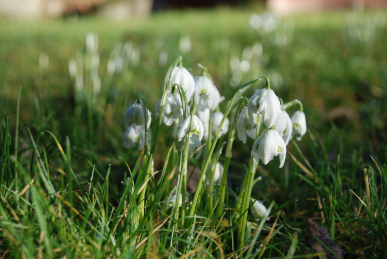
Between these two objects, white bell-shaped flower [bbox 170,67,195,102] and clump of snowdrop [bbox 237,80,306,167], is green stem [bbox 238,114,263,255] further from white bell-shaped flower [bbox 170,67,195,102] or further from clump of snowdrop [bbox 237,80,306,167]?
white bell-shaped flower [bbox 170,67,195,102]

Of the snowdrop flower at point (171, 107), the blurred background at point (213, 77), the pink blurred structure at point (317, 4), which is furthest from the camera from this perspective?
the pink blurred structure at point (317, 4)

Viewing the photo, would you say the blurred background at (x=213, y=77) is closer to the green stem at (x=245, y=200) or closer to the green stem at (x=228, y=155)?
the green stem at (x=228, y=155)

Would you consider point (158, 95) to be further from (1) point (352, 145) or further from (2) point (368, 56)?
(2) point (368, 56)

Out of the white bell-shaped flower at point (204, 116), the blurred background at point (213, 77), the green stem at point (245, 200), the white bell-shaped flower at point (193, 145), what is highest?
the white bell-shaped flower at point (204, 116)

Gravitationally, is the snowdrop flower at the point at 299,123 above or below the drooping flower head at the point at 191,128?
below

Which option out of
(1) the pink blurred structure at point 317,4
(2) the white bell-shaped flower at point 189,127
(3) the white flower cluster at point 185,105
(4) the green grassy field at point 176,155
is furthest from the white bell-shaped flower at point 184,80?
(1) the pink blurred structure at point 317,4

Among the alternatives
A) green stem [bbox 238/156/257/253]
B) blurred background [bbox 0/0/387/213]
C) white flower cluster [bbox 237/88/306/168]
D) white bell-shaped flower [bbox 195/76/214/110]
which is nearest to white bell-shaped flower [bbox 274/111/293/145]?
white flower cluster [bbox 237/88/306/168]
